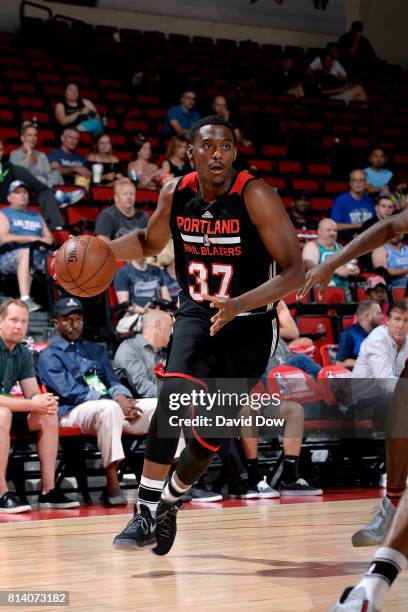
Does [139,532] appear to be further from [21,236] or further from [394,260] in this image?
[394,260]

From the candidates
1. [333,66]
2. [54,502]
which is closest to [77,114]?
[54,502]

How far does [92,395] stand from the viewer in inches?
240

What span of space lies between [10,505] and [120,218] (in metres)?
3.24

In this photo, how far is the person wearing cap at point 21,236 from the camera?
735cm

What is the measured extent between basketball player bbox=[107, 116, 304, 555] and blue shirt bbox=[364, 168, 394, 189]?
8.56 meters

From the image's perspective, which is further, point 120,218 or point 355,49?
point 355,49

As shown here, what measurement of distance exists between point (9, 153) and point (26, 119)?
1.30 meters

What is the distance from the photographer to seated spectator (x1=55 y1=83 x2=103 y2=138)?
35.3ft

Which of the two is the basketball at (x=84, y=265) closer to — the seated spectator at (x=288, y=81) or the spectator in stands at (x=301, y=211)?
the spectator in stands at (x=301, y=211)

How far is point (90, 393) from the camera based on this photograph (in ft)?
20.0

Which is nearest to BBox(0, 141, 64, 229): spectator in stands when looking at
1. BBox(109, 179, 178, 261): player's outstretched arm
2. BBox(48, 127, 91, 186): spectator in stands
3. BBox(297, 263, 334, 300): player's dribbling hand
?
BBox(48, 127, 91, 186): spectator in stands

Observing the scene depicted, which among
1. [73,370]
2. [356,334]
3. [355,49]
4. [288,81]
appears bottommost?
[73,370]

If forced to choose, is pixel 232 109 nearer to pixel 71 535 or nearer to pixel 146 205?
pixel 146 205

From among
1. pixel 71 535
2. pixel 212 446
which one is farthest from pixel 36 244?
pixel 212 446
